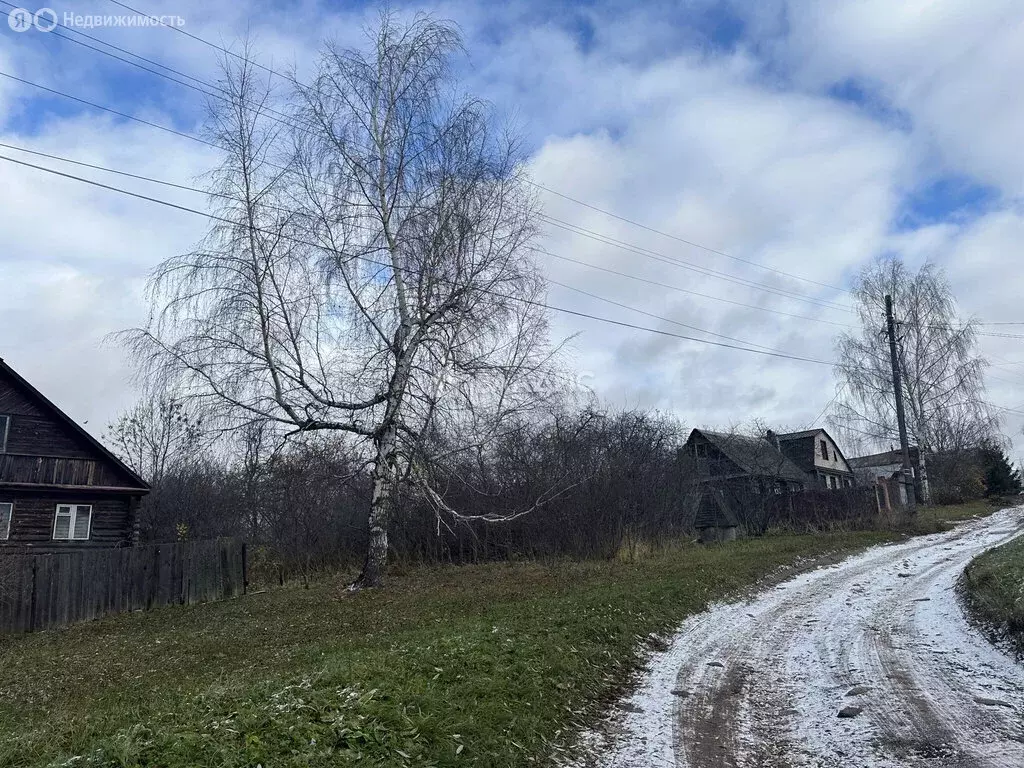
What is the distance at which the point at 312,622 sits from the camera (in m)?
13.4

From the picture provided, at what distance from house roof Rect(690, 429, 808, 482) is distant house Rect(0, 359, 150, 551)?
2532 centimetres

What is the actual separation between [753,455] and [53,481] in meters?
30.0

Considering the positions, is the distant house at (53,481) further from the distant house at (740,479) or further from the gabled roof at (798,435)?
the gabled roof at (798,435)

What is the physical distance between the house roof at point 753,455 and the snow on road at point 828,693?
22.1 metres

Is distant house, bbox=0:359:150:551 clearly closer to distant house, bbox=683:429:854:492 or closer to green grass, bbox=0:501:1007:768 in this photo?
green grass, bbox=0:501:1007:768

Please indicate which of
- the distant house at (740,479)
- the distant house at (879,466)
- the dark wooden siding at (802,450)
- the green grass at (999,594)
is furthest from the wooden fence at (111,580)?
the distant house at (879,466)

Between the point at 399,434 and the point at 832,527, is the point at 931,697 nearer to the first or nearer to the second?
the point at 399,434

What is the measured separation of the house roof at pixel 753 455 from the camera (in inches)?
1351

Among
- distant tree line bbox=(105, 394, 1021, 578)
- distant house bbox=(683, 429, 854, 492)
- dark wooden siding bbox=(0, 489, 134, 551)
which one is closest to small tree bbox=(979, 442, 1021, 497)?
distant house bbox=(683, 429, 854, 492)

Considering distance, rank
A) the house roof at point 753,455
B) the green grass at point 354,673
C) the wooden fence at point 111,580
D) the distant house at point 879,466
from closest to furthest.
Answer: the green grass at point 354,673 < the wooden fence at point 111,580 < the house roof at point 753,455 < the distant house at point 879,466

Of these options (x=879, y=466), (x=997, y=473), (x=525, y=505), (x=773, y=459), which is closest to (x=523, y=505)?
(x=525, y=505)

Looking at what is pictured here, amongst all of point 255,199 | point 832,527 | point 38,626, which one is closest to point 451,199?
point 255,199

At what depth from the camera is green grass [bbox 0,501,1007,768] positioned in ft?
17.0

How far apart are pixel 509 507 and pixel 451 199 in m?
10.5
